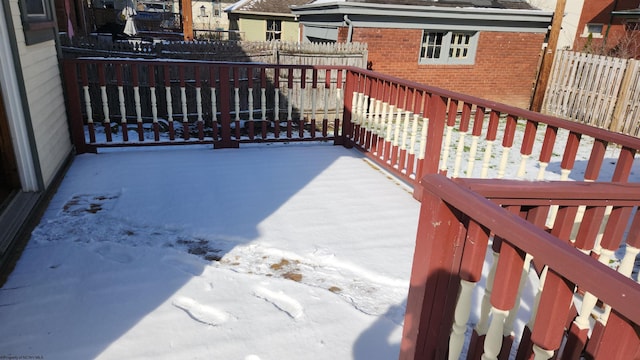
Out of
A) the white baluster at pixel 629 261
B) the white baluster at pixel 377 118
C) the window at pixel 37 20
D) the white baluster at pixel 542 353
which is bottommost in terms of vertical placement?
the white baluster at pixel 377 118

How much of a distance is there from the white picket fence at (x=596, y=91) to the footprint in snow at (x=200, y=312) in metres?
9.99

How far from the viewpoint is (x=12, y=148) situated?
3.20m

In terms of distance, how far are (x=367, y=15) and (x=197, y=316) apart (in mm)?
9308

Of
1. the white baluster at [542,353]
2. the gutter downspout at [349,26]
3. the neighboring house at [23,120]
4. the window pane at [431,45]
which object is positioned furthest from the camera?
the window pane at [431,45]

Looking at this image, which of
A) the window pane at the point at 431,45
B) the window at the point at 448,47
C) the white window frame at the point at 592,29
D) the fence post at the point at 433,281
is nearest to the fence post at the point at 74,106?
the fence post at the point at 433,281

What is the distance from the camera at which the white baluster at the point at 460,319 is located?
128cm

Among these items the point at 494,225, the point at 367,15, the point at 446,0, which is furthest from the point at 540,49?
the point at 494,225

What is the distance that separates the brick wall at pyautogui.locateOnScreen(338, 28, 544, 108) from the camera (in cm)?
1048

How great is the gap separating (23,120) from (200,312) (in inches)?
89.5

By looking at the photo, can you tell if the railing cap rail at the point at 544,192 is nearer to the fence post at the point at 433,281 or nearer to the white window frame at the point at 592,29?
the fence post at the point at 433,281

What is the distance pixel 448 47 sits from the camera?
1126cm

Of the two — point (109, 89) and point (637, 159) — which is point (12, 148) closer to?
point (109, 89)

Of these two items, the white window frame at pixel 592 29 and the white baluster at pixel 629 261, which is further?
the white window frame at pixel 592 29

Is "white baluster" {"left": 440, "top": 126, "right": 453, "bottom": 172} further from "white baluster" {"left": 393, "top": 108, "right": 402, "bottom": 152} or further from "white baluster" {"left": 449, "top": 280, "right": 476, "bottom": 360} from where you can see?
"white baluster" {"left": 449, "top": 280, "right": 476, "bottom": 360}
